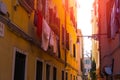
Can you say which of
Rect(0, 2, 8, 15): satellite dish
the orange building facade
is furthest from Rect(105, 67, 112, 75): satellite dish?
Rect(0, 2, 8, 15): satellite dish

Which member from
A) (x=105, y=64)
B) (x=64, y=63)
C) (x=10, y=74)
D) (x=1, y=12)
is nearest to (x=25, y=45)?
(x=10, y=74)

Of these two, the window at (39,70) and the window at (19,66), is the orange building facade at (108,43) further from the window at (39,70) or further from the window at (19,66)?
the window at (19,66)

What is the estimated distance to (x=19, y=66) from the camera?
998 centimetres

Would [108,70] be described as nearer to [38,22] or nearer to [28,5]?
[38,22]

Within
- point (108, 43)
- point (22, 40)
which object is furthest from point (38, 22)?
point (108, 43)

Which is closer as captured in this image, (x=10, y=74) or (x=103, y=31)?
(x=10, y=74)

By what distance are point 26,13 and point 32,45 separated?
1.41m

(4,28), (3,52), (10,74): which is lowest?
(10,74)

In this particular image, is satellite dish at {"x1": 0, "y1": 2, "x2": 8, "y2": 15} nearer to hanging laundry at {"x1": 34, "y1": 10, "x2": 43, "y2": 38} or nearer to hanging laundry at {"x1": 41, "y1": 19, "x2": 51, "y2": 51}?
hanging laundry at {"x1": 34, "y1": 10, "x2": 43, "y2": 38}

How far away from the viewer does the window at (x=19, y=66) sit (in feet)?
31.8

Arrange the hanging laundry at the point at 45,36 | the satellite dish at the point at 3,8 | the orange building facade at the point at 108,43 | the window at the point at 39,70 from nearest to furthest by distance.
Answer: the satellite dish at the point at 3,8, the hanging laundry at the point at 45,36, the window at the point at 39,70, the orange building facade at the point at 108,43

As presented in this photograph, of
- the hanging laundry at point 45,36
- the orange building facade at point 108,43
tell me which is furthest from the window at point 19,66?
the orange building facade at point 108,43

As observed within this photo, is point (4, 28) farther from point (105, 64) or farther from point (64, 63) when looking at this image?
point (64, 63)

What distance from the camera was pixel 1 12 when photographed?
7.81m
